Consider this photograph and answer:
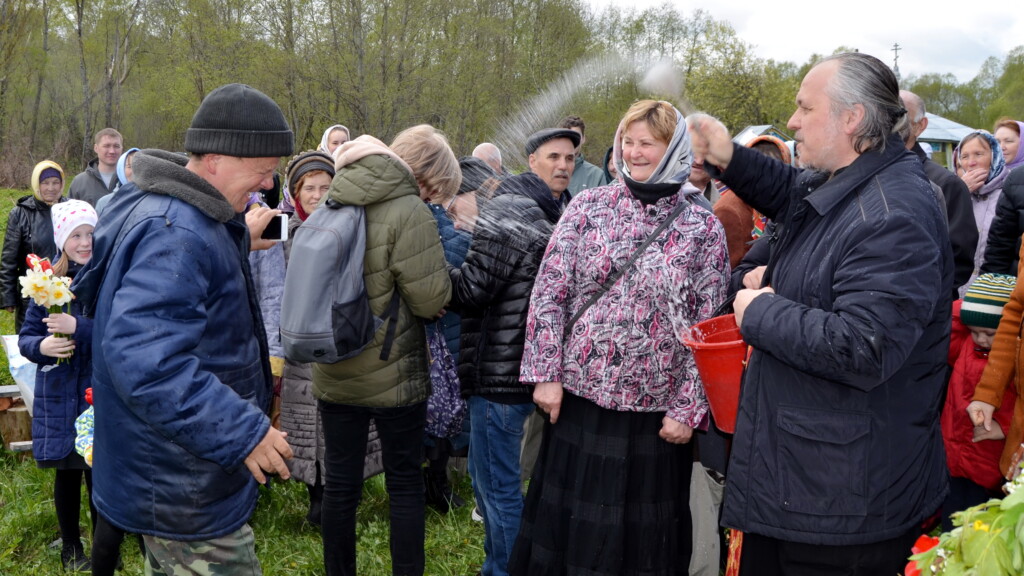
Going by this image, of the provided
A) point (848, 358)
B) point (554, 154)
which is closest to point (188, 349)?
point (848, 358)

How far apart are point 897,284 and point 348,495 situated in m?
2.26

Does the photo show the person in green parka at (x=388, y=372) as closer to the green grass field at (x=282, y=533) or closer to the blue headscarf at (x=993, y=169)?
the green grass field at (x=282, y=533)

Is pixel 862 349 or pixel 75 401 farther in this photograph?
pixel 75 401

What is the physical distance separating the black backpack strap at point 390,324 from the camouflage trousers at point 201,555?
945mm

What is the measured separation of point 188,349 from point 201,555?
629mm

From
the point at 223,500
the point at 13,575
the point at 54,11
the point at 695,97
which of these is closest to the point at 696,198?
the point at 695,97

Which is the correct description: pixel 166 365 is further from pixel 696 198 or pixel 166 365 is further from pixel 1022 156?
pixel 1022 156

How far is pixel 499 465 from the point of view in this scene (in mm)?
3281

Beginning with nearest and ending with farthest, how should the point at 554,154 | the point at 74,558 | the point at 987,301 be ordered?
the point at 987,301 < the point at 74,558 < the point at 554,154

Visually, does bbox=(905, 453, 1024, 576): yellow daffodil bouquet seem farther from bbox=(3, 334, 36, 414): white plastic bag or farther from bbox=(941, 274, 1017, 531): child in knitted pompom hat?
bbox=(3, 334, 36, 414): white plastic bag

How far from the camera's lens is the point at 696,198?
3.13 metres

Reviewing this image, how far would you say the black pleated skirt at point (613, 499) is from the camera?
2.80m

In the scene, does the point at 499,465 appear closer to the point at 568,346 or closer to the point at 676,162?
the point at 568,346

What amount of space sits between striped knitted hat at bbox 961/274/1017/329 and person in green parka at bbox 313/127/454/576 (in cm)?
219
